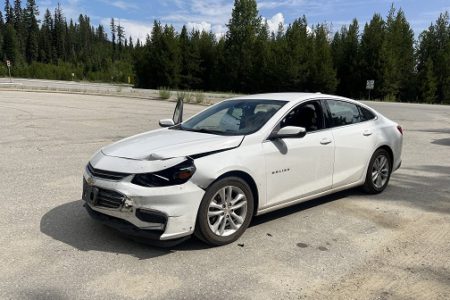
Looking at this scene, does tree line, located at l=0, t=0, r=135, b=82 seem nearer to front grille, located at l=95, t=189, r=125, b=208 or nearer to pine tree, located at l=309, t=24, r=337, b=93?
pine tree, located at l=309, t=24, r=337, b=93

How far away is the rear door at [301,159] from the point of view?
470cm

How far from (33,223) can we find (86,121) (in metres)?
10.9

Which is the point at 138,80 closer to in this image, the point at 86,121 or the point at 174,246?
the point at 86,121

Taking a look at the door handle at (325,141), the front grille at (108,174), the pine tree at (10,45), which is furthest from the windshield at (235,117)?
the pine tree at (10,45)

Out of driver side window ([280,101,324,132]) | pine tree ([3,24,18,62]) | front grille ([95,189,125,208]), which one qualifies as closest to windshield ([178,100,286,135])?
driver side window ([280,101,324,132])

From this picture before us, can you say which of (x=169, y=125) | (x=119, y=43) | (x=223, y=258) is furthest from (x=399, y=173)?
(x=119, y=43)

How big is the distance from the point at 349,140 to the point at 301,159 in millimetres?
1040

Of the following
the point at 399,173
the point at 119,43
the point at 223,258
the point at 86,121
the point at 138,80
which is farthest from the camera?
the point at 119,43

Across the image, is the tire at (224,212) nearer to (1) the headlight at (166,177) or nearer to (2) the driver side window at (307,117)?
(1) the headlight at (166,177)

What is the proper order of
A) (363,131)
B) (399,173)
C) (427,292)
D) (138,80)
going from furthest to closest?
(138,80) → (399,173) → (363,131) → (427,292)

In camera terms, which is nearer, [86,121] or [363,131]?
[363,131]

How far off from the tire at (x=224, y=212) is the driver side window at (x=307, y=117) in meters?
1.07

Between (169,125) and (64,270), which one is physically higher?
(169,125)

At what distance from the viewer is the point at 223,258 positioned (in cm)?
405
